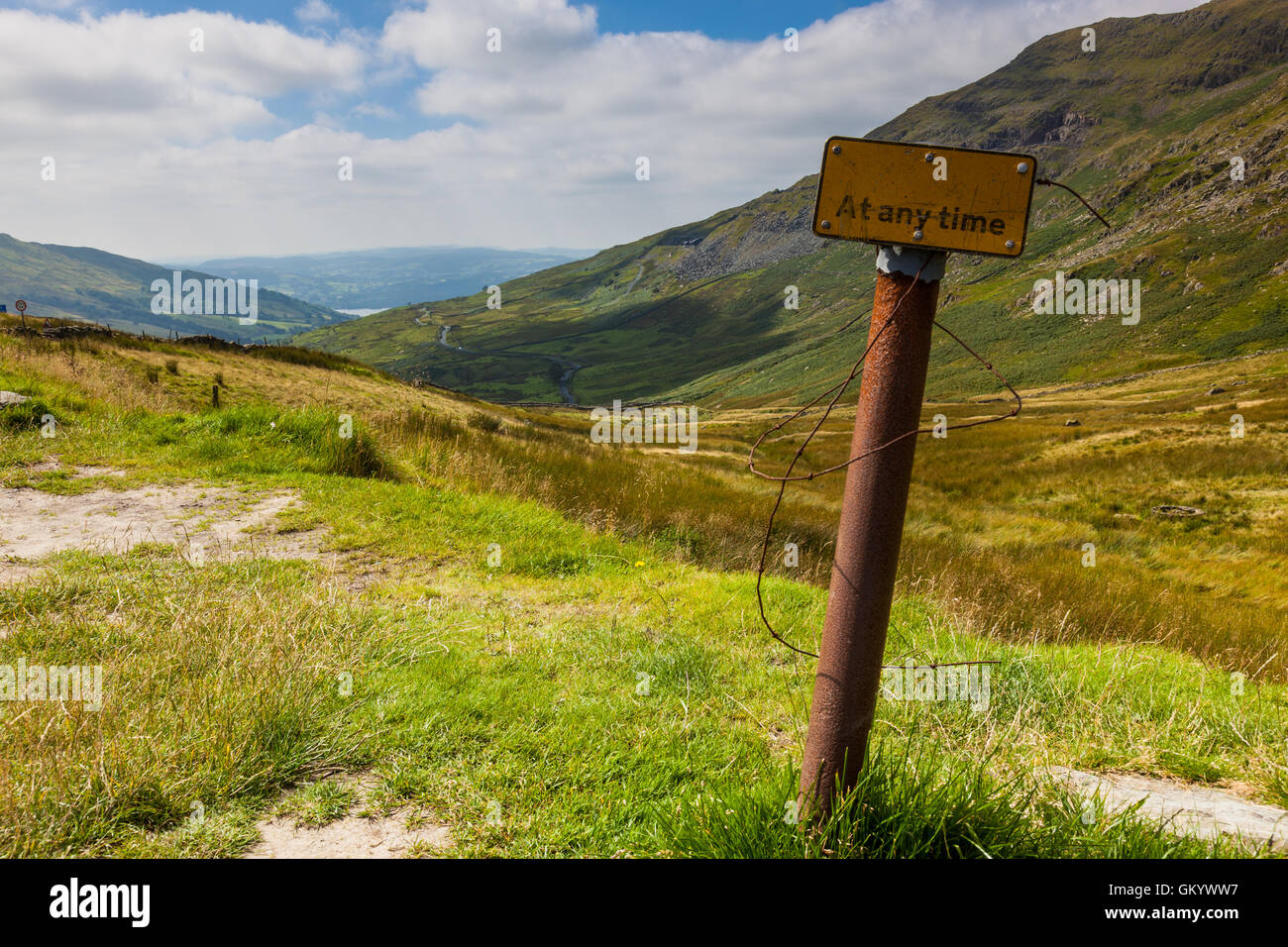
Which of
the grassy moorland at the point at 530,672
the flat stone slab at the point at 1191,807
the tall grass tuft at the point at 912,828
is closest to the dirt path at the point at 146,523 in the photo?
the grassy moorland at the point at 530,672

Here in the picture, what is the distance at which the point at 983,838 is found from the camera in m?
2.73

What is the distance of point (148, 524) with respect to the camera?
8039mm

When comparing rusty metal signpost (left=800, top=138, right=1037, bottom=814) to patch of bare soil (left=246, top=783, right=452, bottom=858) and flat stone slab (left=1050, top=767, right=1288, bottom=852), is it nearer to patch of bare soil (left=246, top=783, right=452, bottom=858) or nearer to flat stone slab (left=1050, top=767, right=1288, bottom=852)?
flat stone slab (left=1050, top=767, right=1288, bottom=852)

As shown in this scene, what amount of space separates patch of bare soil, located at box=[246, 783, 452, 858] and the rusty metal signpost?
2090mm

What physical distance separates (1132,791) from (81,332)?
35.9 metres

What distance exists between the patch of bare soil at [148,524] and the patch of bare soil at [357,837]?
4586mm

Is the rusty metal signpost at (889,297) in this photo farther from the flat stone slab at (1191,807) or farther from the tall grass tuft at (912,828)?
the flat stone slab at (1191,807)

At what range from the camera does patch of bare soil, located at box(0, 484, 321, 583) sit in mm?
7074

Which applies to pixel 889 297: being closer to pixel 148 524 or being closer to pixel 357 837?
pixel 357 837

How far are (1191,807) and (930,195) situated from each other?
10.8ft

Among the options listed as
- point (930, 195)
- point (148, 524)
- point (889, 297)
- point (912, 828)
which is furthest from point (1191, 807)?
point (148, 524)
